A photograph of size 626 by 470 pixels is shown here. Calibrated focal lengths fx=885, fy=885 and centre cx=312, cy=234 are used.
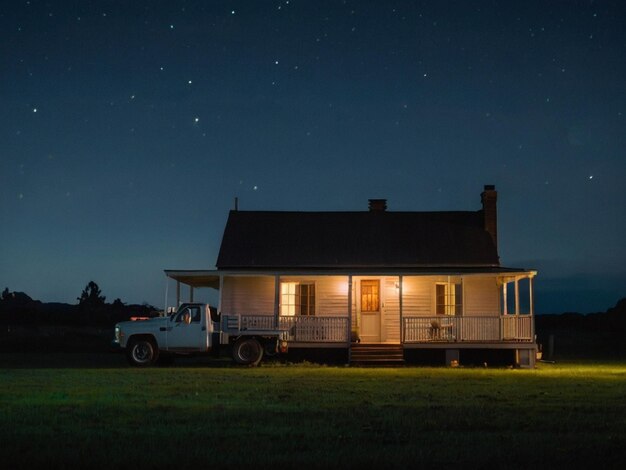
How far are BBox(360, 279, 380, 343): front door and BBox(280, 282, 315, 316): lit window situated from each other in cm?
182

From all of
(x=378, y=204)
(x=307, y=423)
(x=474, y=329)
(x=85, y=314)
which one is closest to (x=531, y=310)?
(x=474, y=329)

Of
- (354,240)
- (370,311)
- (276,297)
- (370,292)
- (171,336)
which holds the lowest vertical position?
(171,336)

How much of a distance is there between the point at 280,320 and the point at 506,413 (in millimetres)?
16783

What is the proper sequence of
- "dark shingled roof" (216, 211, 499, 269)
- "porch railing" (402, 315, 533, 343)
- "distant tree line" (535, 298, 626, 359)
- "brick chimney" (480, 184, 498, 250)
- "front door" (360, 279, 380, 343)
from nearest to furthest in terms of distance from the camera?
"porch railing" (402, 315, 533, 343) < "front door" (360, 279, 380, 343) < "dark shingled roof" (216, 211, 499, 269) < "brick chimney" (480, 184, 498, 250) < "distant tree line" (535, 298, 626, 359)

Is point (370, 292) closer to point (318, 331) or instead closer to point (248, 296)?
point (318, 331)

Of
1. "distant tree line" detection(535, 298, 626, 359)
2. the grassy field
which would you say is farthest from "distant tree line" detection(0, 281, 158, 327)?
the grassy field

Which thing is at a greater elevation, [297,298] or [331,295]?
[331,295]

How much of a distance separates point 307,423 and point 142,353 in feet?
50.5

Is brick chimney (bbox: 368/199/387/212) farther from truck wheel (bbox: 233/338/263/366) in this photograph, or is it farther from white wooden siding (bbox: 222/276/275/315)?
truck wheel (bbox: 233/338/263/366)

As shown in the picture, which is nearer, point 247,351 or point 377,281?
point 247,351

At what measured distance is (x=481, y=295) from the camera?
104ft

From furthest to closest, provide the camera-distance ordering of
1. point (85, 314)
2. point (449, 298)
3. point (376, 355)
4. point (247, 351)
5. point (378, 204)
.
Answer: point (85, 314) < point (378, 204) < point (449, 298) < point (376, 355) < point (247, 351)

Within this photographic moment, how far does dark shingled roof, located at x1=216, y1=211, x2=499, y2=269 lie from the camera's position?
3191 centimetres

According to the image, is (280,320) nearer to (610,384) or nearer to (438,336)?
(438,336)
